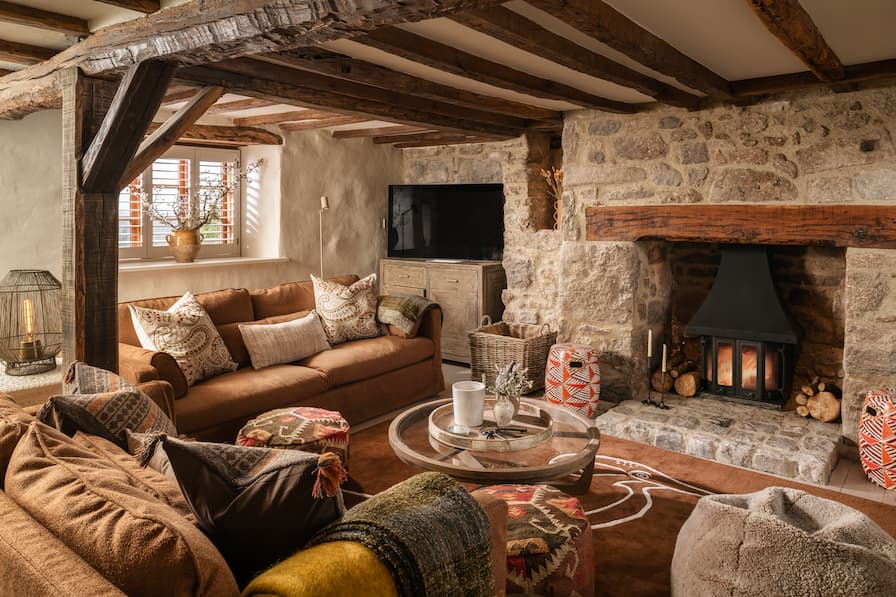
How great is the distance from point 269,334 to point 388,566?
2.90m

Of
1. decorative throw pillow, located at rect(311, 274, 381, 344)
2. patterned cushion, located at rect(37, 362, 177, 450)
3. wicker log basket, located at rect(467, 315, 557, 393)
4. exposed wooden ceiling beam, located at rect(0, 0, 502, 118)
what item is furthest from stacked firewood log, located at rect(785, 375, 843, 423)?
patterned cushion, located at rect(37, 362, 177, 450)

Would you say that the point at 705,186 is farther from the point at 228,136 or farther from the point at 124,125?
the point at 228,136

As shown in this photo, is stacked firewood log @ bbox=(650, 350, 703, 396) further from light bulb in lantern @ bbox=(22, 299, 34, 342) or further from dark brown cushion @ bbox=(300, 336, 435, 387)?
light bulb in lantern @ bbox=(22, 299, 34, 342)

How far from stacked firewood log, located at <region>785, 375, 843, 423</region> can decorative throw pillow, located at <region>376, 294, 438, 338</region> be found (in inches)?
99.8

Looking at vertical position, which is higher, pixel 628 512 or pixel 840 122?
pixel 840 122

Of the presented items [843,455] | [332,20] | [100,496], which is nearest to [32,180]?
[332,20]

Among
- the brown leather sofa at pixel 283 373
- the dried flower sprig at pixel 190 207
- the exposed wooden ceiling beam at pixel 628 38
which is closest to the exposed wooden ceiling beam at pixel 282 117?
the dried flower sprig at pixel 190 207

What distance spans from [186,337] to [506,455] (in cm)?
191

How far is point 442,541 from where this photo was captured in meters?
1.45

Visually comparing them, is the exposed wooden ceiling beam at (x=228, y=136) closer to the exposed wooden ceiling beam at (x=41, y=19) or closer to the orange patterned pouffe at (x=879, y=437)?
the exposed wooden ceiling beam at (x=41, y=19)

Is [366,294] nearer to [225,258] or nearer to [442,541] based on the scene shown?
[225,258]

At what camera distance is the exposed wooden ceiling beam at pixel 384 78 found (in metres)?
3.03

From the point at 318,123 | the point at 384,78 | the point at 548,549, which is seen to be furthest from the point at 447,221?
the point at 548,549

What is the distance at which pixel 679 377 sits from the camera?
→ 459 centimetres
